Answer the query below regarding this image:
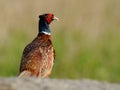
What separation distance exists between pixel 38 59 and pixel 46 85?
2.87 m

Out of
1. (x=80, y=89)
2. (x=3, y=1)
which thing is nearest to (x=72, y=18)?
(x=3, y=1)

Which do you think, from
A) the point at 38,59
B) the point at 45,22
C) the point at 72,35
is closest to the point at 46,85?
the point at 38,59

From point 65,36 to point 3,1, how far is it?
5.10 ft

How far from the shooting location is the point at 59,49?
15.8m

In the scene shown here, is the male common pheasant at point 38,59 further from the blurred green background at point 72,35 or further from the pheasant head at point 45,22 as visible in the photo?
the blurred green background at point 72,35

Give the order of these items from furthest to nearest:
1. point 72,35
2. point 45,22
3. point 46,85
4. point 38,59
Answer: point 72,35
point 45,22
point 38,59
point 46,85

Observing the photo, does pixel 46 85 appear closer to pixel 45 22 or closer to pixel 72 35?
pixel 45 22

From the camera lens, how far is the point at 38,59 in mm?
11688

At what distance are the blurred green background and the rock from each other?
578cm

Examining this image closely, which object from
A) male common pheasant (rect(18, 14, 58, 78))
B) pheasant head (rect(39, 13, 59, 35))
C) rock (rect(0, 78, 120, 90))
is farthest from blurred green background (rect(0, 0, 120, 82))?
rock (rect(0, 78, 120, 90))

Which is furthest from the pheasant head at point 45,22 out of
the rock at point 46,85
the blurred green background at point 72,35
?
the rock at point 46,85

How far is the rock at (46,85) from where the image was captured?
28.3 ft

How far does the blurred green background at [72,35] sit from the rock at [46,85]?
5777mm

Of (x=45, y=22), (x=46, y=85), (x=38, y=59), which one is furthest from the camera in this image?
(x=45, y=22)
